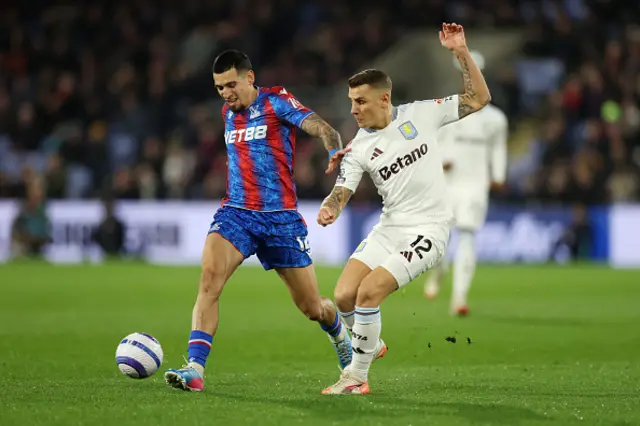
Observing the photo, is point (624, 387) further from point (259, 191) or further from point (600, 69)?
point (600, 69)

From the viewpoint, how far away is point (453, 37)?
294 inches

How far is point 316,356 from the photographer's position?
9.62 meters

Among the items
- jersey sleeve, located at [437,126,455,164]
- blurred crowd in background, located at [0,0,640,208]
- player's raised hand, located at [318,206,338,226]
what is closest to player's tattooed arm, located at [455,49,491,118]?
player's raised hand, located at [318,206,338,226]

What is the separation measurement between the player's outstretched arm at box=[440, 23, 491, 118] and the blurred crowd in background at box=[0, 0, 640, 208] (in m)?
14.5

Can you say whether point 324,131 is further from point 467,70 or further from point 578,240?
point 578,240

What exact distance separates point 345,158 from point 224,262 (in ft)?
3.45

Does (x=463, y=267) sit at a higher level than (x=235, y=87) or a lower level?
lower

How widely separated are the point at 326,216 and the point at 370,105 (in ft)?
3.04

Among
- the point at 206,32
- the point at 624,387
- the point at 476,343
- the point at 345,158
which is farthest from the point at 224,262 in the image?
the point at 206,32

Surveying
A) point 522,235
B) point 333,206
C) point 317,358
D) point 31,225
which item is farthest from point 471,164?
point 31,225

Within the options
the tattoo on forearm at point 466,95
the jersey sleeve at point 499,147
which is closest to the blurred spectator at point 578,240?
the jersey sleeve at point 499,147

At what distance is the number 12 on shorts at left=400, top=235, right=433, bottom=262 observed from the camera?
7289mm

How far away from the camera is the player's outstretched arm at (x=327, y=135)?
23.4 ft

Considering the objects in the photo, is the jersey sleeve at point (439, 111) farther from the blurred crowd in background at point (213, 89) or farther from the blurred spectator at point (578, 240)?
the blurred crowd in background at point (213, 89)
